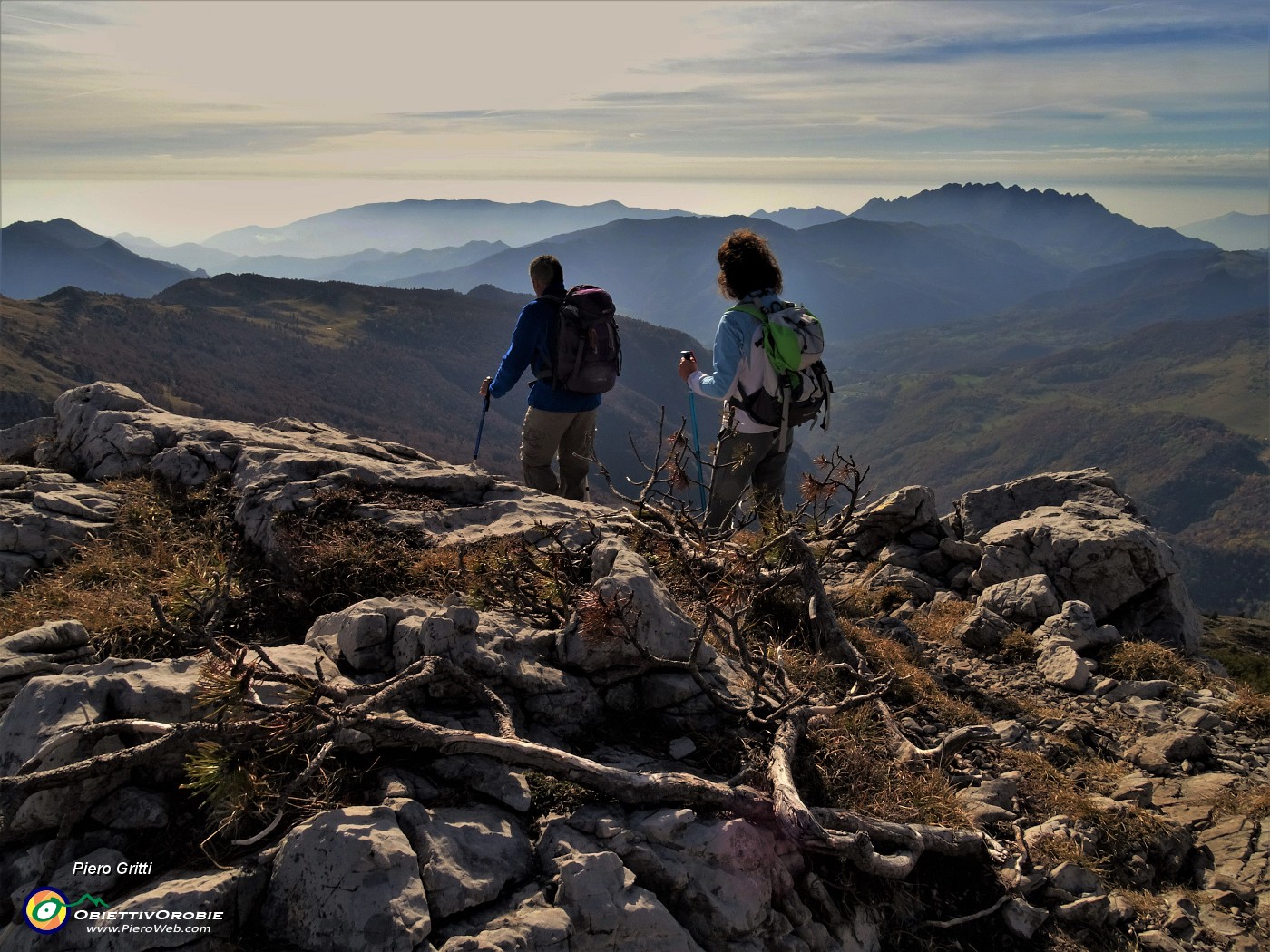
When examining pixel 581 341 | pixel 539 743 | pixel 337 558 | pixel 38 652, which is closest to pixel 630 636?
pixel 539 743

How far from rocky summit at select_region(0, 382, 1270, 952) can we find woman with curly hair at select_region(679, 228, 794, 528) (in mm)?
770

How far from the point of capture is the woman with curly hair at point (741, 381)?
931 centimetres

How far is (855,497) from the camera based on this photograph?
979 centimetres

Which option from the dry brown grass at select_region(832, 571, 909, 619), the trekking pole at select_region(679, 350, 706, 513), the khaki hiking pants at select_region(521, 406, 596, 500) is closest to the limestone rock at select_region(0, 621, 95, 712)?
the khaki hiking pants at select_region(521, 406, 596, 500)

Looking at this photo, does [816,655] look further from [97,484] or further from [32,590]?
[97,484]

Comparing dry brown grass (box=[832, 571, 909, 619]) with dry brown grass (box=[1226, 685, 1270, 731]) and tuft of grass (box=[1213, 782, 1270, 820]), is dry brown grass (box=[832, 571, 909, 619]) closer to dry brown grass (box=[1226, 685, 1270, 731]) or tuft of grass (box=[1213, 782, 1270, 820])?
dry brown grass (box=[1226, 685, 1270, 731])

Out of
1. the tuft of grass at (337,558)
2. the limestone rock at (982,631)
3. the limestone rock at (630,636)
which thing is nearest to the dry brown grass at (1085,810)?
the limestone rock at (982,631)

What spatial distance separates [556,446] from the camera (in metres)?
11.5

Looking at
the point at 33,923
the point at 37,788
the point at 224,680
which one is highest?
the point at 224,680

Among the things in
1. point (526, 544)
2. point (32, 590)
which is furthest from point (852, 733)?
point (32, 590)

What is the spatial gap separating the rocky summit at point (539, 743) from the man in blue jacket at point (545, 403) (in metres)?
1.24

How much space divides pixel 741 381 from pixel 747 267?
135 cm

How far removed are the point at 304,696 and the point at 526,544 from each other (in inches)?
124

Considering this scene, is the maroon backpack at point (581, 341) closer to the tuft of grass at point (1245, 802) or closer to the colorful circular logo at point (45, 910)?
the colorful circular logo at point (45, 910)
